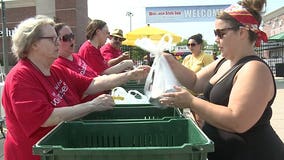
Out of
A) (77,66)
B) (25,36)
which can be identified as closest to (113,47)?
(77,66)

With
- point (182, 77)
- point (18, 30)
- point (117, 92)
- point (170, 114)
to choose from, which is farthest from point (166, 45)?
point (117, 92)

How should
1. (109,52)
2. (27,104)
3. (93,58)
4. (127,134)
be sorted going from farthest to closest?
(109,52) → (93,58) → (127,134) → (27,104)

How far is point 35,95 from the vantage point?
2529 millimetres

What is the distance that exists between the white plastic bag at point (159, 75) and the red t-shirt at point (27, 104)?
2.02ft

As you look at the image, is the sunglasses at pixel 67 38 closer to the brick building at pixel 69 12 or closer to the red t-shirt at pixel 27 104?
the red t-shirt at pixel 27 104

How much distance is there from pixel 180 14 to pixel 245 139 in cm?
1987

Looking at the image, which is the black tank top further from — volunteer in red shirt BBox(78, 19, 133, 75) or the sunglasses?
volunteer in red shirt BBox(78, 19, 133, 75)

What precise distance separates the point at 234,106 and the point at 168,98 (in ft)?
1.23

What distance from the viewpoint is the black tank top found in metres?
2.37

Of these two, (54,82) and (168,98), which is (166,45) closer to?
(168,98)

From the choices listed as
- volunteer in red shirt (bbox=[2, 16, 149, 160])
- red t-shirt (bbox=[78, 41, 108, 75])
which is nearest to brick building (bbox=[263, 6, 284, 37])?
red t-shirt (bbox=[78, 41, 108, 75])

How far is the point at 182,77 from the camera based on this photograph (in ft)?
10.3

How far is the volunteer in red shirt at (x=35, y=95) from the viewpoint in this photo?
250 cm

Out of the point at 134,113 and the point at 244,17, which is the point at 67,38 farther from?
the point at 244,17
